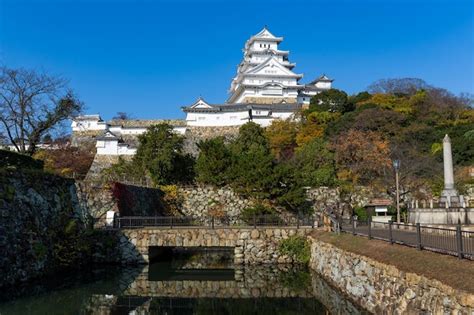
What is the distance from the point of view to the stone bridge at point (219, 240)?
18938mm

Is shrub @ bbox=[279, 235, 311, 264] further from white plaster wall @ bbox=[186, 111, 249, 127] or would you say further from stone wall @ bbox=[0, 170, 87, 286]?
white plaster wall @ bbox=[186, 111, 249, 127]

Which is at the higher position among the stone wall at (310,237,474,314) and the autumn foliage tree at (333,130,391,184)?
the autumn foliage tree at (333,130,391,184)

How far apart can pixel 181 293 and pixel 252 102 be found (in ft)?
151

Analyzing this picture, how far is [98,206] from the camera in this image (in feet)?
66.5

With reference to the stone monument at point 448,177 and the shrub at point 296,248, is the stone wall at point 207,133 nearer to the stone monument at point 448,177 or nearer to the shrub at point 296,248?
the shrub at point 296,248

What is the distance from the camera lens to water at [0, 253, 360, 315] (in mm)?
11984

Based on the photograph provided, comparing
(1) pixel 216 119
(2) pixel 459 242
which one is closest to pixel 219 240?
(2) pixel 459 242

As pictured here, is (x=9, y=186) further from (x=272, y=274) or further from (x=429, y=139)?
(x=429, y=139)

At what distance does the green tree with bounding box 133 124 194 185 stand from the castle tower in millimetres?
30482

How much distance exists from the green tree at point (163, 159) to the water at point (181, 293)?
10.6 metres

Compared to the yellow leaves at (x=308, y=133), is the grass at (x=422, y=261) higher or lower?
lower

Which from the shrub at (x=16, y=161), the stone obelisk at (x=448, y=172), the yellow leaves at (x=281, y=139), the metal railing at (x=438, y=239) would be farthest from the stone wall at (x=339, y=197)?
the shrub at (x=16, y=161)

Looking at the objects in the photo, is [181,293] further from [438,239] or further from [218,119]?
[218,119]

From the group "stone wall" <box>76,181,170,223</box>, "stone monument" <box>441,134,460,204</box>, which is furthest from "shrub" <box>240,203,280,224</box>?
"stone monument" <box>441,134,460,204</box>
